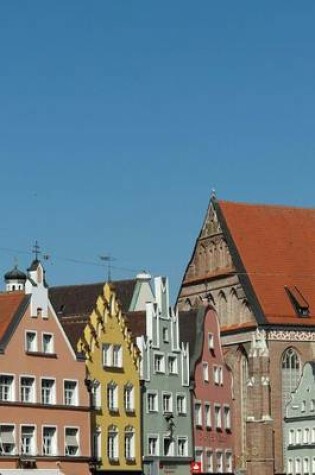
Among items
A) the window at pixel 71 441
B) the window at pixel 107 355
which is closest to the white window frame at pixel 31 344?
the window at pixel 71 441

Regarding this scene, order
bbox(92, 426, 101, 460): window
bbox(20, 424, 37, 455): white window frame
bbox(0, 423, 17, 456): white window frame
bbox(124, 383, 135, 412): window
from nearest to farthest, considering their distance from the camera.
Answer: bbox(0, 423, 17, 456): white window frame, bbox(20, 424, 37, 455): white window frame, bbox(92, 426, 101, 460): window, bbox(124, 383, 135, 412): window

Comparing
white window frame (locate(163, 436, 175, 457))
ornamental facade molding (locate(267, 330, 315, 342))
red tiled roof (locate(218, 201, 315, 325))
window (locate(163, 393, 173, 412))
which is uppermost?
red tiled roof (locate(218, 201, 315, 325))

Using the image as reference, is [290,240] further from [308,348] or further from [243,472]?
[243,472]

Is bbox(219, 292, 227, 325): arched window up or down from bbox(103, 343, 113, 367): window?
up

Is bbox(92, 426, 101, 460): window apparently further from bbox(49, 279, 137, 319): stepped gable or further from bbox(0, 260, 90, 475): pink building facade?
bbox(49, 279, 137, 319): stepped gable

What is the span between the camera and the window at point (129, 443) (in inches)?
3350

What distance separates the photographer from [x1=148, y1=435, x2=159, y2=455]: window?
8744 cm

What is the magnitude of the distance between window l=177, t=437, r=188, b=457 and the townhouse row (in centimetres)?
6

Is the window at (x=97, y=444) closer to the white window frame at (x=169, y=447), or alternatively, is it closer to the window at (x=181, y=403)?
the white window frame at (x=169, y=447)

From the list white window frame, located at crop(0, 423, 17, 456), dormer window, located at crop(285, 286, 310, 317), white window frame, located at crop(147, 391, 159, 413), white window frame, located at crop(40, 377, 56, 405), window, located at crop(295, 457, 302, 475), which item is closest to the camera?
white window frame, located at crop(0, 423, 17, 456)

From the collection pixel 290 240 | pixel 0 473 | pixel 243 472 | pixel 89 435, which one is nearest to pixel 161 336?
pixel 89 435

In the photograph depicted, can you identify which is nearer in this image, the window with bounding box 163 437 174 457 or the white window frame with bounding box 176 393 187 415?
the window with bounding box 163 437 174 457

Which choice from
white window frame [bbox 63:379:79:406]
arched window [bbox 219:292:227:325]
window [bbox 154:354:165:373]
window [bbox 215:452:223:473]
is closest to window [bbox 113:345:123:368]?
window [bbox 154:354:165:373]

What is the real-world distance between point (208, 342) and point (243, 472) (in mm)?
21379
